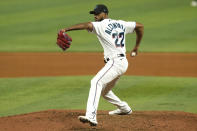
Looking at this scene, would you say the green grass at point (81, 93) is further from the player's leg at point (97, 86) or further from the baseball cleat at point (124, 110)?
the player's leg at point (97, 86)

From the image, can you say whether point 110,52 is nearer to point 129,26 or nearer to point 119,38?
point 119,38

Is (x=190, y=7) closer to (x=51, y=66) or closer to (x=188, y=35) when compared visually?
(x=188, y=35)

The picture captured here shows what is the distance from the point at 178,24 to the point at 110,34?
12.6 meters

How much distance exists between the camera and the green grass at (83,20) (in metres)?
16.7

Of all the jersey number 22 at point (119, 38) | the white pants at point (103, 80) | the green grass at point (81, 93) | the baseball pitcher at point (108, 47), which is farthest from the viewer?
the green grass at point (81, 93)

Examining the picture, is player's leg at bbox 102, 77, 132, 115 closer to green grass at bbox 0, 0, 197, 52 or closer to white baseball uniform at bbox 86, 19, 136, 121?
white baseball uniform at bbox 86, 19, 136, 121

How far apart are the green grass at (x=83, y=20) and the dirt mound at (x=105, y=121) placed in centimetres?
767

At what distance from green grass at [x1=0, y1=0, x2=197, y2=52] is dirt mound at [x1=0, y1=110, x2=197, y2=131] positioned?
7674 mm

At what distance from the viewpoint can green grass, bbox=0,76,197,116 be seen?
9.43m

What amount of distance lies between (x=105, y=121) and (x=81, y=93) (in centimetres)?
258

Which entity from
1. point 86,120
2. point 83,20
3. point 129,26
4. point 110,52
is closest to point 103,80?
point 110,52

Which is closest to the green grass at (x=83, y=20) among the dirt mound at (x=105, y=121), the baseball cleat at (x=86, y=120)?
the dirt mound at (x=105, y=121)

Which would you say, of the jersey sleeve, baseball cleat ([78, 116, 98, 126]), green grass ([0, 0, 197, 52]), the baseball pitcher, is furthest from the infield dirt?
the jersey sleeve

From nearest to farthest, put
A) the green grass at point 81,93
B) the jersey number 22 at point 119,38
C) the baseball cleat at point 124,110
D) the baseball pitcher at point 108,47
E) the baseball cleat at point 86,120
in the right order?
the baseball cleat at point 86,120, the baseball pitcher at point 108,47, the jersey number 22 at point 119,38, the baseball cleat at point 124,110, the green grass at point 81,93
